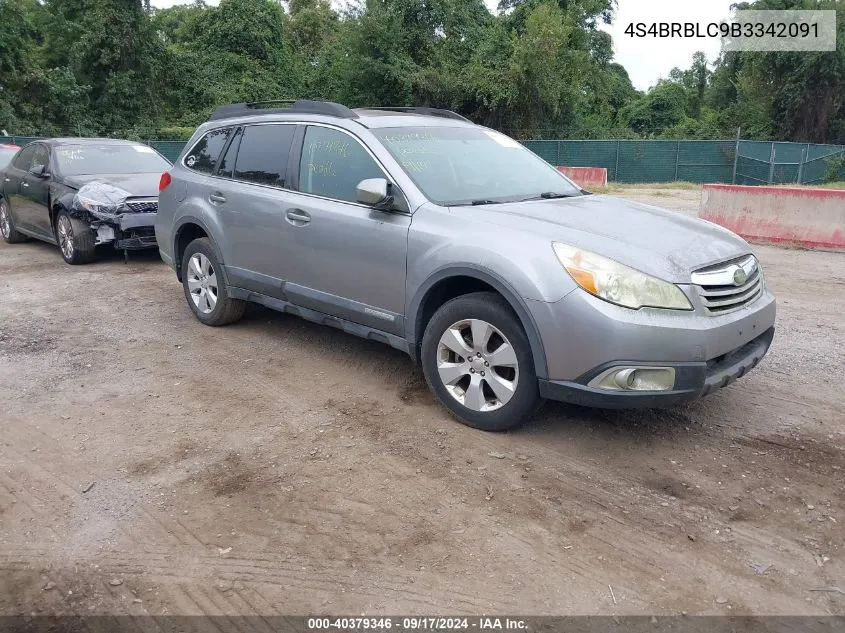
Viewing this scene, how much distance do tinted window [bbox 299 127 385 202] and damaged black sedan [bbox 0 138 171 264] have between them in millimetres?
4257

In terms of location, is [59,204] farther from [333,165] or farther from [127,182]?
[333,165]

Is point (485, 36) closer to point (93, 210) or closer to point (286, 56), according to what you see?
point (286, 56)

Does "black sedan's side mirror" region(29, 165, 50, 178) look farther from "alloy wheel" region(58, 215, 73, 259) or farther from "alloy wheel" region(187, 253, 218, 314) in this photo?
"alloy wheel" region(187, 253, 218, 314)

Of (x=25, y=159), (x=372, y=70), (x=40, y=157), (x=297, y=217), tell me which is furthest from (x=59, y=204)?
(x=372, y=70)

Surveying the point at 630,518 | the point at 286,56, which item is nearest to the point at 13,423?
the point at 630,518

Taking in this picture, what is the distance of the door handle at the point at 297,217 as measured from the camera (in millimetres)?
4800

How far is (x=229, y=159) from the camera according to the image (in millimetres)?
5676

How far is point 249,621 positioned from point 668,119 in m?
46.2

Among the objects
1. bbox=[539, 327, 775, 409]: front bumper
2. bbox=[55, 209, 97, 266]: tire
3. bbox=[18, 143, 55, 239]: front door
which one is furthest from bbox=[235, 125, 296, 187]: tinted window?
bbox=[18, 143, 55, 239]: front door

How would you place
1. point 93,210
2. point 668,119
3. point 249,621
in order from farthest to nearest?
point 668,119
point 93,210
point 249,621

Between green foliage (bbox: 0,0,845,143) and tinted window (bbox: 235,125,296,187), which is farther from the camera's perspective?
green foliage (bbox: 0,0,845,143)

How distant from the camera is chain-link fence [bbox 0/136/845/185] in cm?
2673

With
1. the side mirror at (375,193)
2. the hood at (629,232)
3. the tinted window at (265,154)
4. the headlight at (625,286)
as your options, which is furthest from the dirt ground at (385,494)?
the tinted window at (265,154)

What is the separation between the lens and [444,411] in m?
4.30
